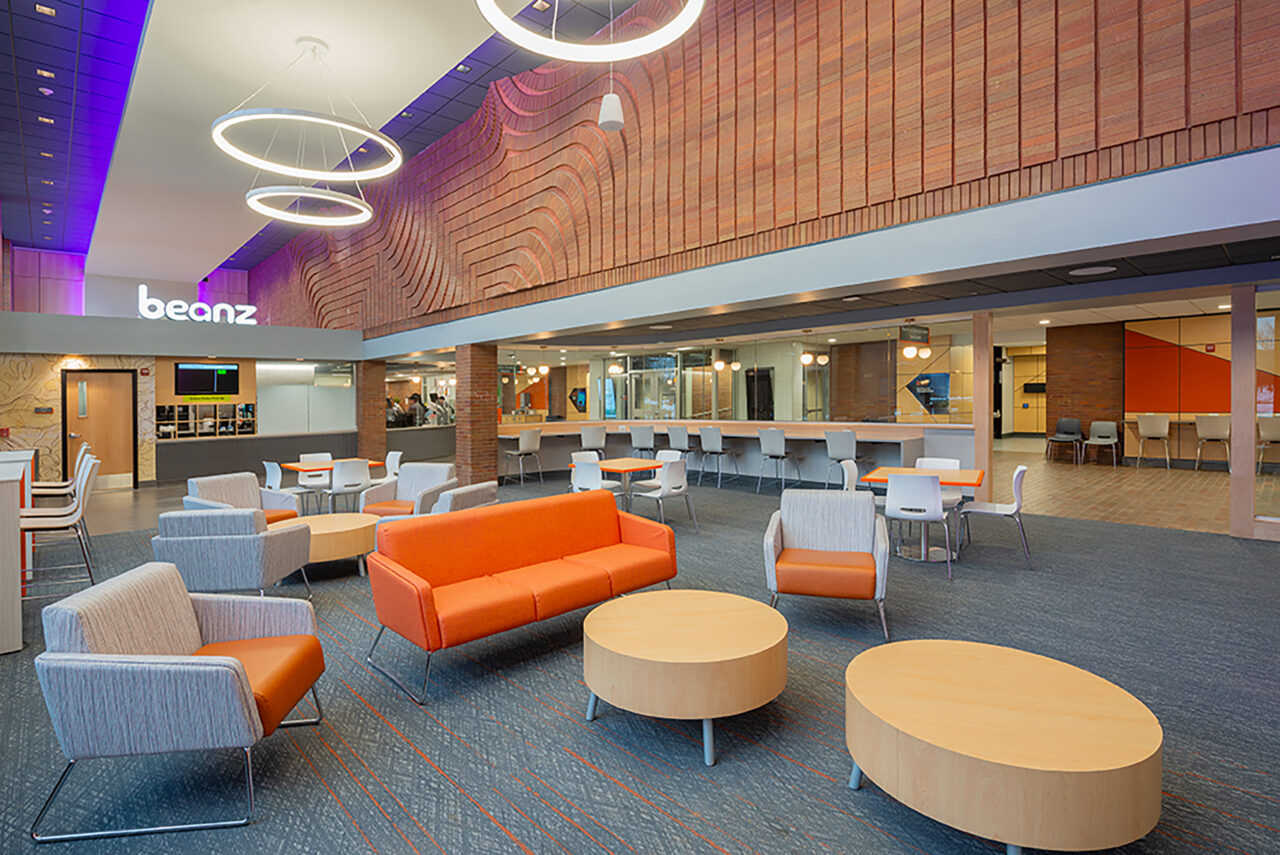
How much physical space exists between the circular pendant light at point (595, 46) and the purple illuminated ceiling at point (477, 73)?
2888mm

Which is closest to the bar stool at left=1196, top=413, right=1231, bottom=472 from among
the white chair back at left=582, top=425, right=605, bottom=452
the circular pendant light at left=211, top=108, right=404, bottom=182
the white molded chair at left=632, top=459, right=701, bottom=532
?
the white molded chair at left=632, top=459, right=701, bottom=532

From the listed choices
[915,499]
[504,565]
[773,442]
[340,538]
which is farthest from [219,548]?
[773,442]

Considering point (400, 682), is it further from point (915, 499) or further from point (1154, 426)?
point (1154, 426)

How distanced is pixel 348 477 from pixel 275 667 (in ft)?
19.1

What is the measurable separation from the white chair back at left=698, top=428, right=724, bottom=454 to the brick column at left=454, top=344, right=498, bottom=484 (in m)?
3.68

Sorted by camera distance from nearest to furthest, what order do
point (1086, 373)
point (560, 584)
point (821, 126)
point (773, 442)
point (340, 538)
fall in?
point (560, 584) → point (340, 538) → point (821, 126) → point (773, 442) → point (1086, 373)

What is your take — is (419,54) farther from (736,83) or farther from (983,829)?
(983,829)

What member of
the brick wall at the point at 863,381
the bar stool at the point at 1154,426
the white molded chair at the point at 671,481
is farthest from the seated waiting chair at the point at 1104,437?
the white molded chair at the point at 671,481

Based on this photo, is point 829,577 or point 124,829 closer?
point 124,829

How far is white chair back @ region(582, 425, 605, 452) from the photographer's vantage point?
469 inches

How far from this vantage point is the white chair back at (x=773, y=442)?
10141mm

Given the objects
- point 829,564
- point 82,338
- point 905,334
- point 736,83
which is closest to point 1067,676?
point 829,564

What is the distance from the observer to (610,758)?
2.68 metres

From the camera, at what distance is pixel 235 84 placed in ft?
23.1
